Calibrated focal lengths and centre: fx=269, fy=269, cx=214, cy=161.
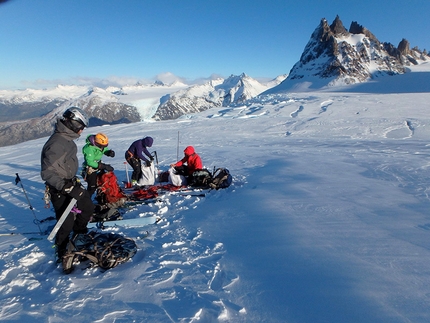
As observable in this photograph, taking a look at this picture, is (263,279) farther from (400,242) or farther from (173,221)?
(173,221)

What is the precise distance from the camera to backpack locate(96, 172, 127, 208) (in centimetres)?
613

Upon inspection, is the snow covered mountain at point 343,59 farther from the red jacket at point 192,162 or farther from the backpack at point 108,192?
the backpack at point 108,192

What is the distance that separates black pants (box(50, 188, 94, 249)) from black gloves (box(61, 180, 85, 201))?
8.2 inches

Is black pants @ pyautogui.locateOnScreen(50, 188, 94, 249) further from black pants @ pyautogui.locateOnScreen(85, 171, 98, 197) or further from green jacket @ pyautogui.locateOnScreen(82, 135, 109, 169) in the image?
green jacket @ pyautogui.locateOnScreen(82, 135, 109, 169)

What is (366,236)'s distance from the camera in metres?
3.84

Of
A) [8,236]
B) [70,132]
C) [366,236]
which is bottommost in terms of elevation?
[8,236]

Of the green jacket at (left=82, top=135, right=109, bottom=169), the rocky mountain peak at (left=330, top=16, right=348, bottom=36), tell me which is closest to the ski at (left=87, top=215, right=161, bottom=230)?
the green jacket at (left=82, top=135, right=109, bottom=169)

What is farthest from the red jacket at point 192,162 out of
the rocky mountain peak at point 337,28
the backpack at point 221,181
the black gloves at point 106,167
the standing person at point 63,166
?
the rocky mountain peak at point 337,28

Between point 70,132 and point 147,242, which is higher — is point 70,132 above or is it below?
above

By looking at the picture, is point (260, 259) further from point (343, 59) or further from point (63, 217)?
point (343, 59)

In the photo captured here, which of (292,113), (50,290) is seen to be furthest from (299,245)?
(292,113)

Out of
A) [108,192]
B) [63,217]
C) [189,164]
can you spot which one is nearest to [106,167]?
[108,192]

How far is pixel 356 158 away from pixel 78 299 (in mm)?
9591

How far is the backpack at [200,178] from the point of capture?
727 cm
